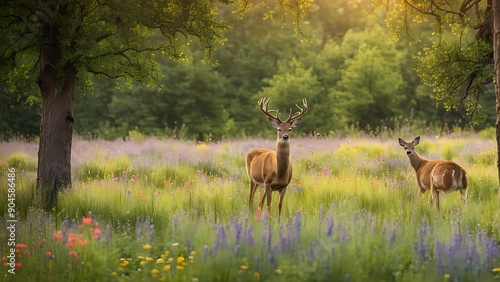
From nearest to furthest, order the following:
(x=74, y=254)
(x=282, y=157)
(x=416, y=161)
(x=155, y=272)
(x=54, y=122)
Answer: (x=155, y=272), (x=74, y=254), (x=282, y=157), (x=54, y=122), (x=416, y=161)

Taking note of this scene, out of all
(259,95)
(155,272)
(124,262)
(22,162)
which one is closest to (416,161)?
(124,262)

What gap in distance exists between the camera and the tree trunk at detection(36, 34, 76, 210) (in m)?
11.2

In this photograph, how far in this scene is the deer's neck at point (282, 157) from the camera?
379 inches

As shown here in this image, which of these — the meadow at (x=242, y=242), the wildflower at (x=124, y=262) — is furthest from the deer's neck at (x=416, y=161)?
A: the wildflower at (x=124, y=262)

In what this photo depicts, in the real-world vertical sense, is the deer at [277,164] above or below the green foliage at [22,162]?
above

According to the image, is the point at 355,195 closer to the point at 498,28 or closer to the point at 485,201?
the point at 485,201

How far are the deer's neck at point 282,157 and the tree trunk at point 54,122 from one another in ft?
13.0

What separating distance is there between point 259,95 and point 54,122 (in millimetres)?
33831

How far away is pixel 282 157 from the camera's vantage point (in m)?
9.72

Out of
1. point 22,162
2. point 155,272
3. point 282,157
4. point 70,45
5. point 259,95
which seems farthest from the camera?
point 259,95

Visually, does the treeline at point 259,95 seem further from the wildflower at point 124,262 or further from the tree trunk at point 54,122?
the wildflower at point 124,262

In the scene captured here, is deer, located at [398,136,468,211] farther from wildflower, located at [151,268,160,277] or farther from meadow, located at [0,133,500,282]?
wildflower, located at [151,268,160,277]

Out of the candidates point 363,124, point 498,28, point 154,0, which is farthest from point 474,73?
point 363,124

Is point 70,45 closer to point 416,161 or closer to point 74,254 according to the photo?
point 74,254
